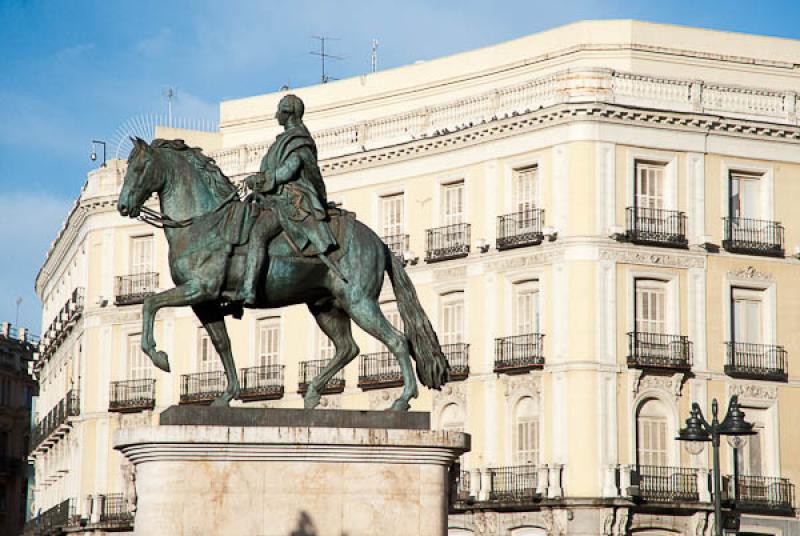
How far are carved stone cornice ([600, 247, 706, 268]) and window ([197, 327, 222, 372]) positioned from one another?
15528 mm

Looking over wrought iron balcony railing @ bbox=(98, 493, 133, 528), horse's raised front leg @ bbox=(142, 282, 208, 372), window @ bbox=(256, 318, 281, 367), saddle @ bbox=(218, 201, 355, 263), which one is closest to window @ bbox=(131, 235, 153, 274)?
window @ bbox=(256, 318, 281, 367)

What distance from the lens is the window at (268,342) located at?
65.2m

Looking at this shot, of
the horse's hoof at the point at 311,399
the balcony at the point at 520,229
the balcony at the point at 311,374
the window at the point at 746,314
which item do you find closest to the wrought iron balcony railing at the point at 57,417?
the balcony at the point at 311,374

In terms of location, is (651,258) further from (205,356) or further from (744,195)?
(205,356)

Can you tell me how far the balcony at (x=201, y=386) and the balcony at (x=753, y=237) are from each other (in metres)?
17.5

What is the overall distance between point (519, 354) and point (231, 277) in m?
37.7

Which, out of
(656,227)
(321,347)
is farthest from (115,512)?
(656,227)

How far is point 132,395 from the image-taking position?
224 feet

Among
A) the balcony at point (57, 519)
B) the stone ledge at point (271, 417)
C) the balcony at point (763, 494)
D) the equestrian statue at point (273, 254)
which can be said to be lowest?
the balcony at point (57, 519)

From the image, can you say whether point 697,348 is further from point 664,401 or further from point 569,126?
point 569,126

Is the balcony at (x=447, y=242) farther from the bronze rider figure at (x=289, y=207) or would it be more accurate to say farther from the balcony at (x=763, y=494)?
the bronze rider figure at (x=289, y=207)

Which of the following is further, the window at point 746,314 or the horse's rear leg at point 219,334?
the window at point 746,314

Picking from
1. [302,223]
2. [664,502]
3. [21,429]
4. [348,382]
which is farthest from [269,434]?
[21,429]

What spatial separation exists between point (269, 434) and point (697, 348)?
128 feet
